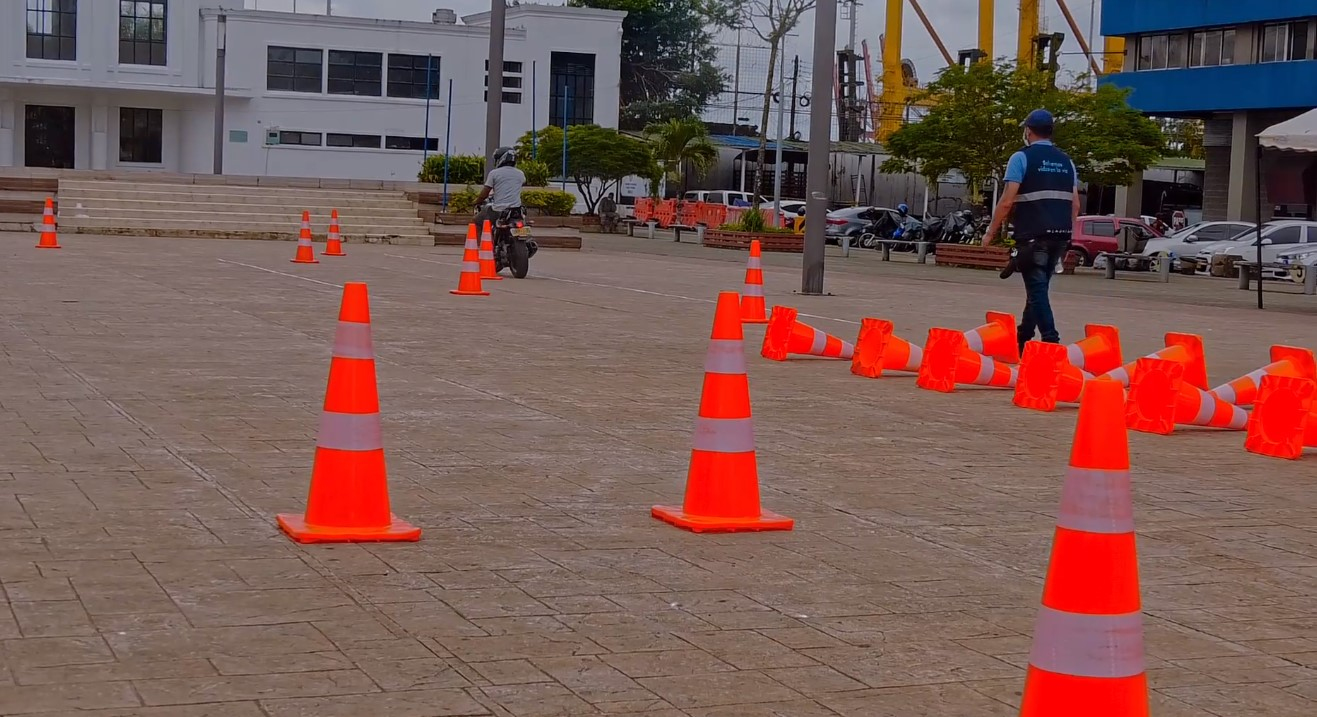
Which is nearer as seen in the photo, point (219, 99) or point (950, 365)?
point (950, 365)

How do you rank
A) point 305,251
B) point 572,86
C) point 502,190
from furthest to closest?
point 572,86 → point 305,251 → point 502,190

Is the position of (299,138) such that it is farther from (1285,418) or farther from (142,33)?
(1285,418)

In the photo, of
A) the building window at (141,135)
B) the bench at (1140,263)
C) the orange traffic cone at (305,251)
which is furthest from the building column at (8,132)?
the bench at (1140,263)

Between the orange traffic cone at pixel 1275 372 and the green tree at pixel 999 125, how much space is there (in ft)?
92.5

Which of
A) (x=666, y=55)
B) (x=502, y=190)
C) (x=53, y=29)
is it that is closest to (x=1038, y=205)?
(x=502, y=190)

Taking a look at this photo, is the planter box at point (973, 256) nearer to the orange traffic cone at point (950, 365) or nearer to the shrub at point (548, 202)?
the shrub at point (548, 202)

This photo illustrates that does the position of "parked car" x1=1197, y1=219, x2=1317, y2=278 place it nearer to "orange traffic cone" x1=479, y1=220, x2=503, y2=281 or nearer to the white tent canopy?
the white tent canopy

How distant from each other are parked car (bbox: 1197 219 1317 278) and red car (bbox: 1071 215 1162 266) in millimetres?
2389

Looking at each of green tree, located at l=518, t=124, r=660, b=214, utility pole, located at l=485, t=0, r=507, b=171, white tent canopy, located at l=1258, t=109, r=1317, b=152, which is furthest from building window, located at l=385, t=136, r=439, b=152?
white tent canopy, located at l=1258, t=109, r=1317, b=152

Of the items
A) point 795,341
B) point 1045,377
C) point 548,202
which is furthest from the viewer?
point 548,202

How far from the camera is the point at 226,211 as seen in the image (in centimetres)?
3553

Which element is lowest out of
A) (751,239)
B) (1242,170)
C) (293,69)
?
(751,239)

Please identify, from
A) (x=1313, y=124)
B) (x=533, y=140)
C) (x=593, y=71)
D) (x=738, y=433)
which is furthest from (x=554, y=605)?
(x=593, y=71)

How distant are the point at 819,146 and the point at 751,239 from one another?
20.2 metres
